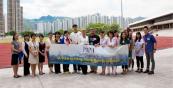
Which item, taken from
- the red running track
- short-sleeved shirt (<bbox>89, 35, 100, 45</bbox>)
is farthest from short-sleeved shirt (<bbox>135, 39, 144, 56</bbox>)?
the red running track

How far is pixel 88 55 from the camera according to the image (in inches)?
456

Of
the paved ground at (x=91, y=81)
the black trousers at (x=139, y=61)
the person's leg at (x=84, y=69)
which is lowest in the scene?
the paved ground at (x=91, y=81)

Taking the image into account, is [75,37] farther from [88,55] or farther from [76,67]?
[76,67]

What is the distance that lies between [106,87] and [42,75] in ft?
10.9

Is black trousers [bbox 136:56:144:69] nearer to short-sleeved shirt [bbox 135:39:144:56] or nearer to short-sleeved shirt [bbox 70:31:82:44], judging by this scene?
short-sleeved shirt [bbox 135:39:144:56]

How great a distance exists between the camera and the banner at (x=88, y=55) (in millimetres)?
11320

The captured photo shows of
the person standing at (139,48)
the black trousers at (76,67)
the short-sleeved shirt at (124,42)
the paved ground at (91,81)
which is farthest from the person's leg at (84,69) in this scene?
the person standing at (139,48)

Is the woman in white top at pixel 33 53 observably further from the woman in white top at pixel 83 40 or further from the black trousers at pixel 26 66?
the woman in white top at pixel 83 40

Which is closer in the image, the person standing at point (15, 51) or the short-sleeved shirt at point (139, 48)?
the person standing at point (15, 51)

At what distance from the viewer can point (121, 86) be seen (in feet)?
30.2

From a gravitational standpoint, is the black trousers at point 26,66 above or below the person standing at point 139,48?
below

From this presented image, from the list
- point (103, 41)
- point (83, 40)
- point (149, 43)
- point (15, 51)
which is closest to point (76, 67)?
point (83, 40)

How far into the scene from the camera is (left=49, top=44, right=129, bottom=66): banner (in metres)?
11.3

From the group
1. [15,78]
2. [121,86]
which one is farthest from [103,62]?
[15,78]
